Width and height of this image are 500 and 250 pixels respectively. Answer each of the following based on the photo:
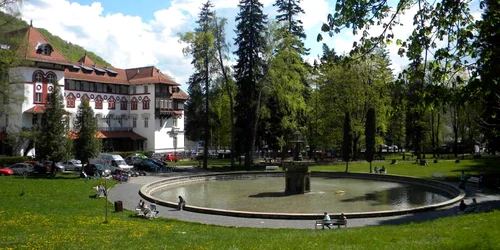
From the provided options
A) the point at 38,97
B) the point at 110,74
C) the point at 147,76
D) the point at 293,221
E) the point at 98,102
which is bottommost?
the point at 293,221

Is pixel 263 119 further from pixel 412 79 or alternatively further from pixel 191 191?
pixel 412 79

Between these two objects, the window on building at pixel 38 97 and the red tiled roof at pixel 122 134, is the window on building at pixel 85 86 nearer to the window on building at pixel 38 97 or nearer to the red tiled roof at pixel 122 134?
the red tiled roof at pixel 122 134

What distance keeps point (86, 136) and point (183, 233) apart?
26426 millimetres

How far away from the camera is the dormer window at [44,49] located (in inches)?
2206

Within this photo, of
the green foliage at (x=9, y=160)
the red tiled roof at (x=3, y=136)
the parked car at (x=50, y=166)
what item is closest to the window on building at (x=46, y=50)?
the red tiled roof at (x=3, y=136)

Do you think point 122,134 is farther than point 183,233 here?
Yes

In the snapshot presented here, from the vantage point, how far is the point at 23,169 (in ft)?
134

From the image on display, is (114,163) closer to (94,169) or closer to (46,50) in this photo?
(94,169)

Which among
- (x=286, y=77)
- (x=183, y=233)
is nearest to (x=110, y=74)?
(x=286, y=77)

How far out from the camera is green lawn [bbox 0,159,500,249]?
41.4 feet

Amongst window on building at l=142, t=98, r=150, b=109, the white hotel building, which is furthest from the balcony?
window on building at l=142, t=98, r=150, b=109

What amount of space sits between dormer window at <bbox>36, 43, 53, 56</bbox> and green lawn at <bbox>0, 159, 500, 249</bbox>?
121 feet

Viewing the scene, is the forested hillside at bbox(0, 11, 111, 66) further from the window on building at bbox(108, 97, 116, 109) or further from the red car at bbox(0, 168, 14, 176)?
the red car at bbox(0, 168, 14, 176)

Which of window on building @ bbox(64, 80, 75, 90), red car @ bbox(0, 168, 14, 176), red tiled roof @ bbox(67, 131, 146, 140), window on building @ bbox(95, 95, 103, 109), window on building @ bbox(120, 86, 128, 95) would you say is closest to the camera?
red car @ bbox(0, 168, 14, 176)
